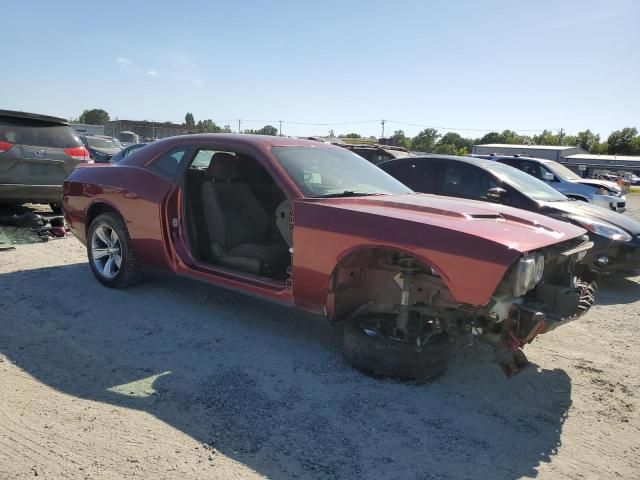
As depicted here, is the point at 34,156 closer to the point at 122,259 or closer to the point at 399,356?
the point at 122,259

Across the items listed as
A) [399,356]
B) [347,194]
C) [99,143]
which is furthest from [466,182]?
[99,143]

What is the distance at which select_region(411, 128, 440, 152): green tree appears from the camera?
3664 inches

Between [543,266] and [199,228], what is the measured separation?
9.82ft

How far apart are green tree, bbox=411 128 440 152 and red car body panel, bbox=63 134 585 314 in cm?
8922

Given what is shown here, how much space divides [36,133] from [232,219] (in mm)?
4463

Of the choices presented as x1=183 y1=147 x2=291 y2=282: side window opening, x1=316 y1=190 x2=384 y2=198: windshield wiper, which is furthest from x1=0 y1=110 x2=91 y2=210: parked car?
x1=316 y1=190 x2=384 y2=198: windshield wiper

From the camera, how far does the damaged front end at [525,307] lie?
2.96 meters

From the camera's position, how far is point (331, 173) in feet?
14.1

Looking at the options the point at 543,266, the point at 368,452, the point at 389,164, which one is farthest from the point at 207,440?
the point at 389,164

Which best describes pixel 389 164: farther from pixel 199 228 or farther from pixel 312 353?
pixel 312 353

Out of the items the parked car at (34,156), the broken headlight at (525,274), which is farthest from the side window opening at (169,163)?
the parked car at (34,156)

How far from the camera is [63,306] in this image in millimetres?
4617

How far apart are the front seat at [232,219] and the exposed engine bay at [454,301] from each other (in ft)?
3.31

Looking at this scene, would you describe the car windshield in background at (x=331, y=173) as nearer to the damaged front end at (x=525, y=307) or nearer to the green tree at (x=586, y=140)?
the damaged front end at (x=525, y=307)
